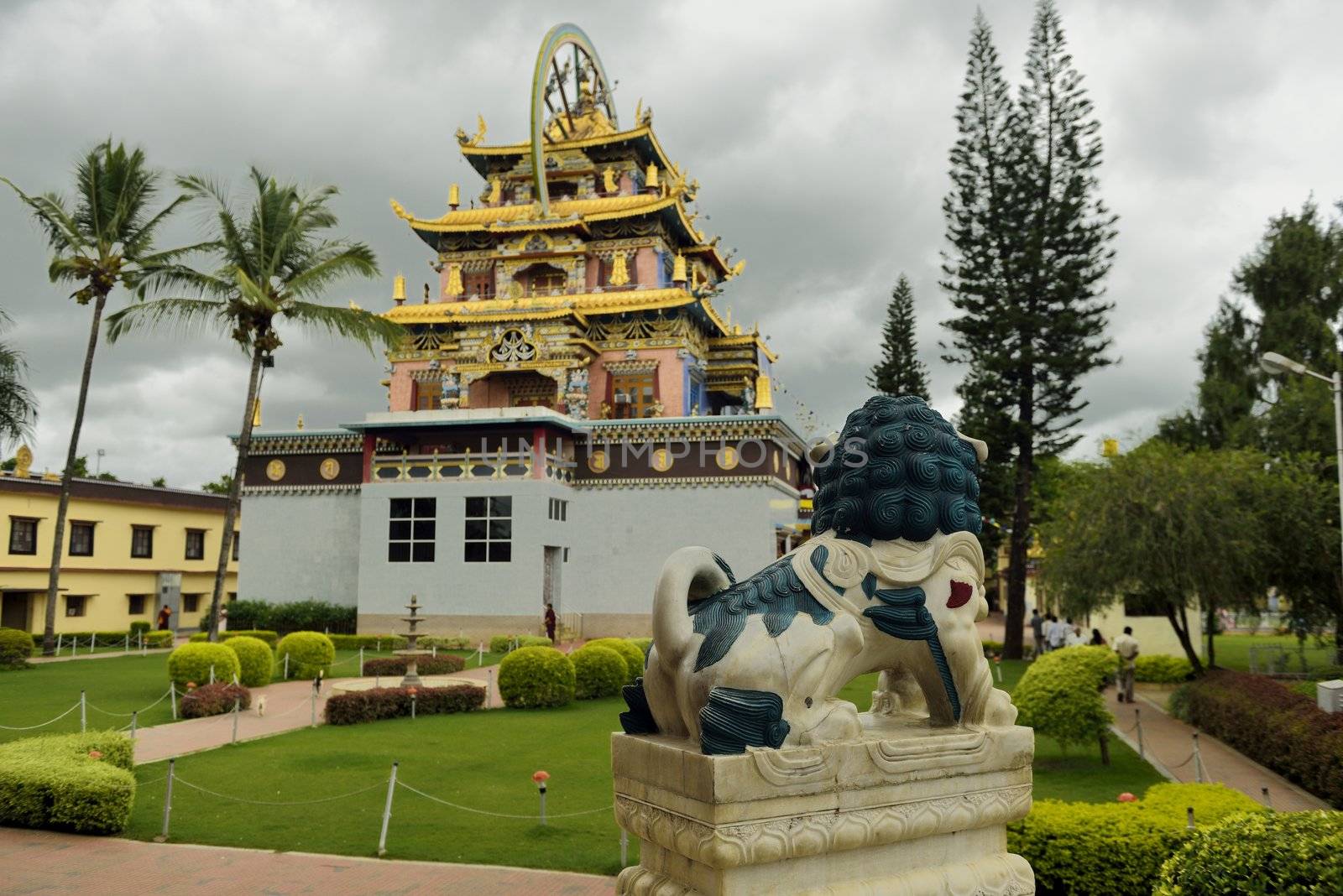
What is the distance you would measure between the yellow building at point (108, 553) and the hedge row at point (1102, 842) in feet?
101

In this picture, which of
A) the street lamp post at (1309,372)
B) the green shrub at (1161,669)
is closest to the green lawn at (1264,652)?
the green shrub at (1161,669)

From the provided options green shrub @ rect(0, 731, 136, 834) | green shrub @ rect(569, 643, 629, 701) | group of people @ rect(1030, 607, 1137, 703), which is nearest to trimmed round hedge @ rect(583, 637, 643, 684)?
green shrub @ rect(569, 643, 629, 701)

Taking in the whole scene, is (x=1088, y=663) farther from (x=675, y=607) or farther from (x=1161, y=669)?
(x=1161, y=669)

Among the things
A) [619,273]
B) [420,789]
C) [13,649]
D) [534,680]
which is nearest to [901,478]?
[420,789]

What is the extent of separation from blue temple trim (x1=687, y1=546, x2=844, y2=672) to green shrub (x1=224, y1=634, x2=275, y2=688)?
15512 mm

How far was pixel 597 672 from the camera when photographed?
16875 mm

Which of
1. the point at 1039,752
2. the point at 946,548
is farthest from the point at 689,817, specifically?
the point at 1039,752

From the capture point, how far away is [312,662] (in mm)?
19516

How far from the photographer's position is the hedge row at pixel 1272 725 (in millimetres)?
9859

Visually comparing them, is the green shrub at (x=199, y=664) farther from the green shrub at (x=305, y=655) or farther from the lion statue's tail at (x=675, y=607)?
the lion statue's tail at (x=675, y=607)

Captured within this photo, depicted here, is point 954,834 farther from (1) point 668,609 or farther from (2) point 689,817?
(1) point 668,609

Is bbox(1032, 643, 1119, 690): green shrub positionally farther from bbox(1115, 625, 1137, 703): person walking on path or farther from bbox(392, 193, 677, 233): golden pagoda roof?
bbox(392, 193, 677, 233): golden pagoda roof

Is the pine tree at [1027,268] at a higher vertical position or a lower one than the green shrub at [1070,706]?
higher

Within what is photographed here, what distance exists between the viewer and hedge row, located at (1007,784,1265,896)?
6.38 metres
